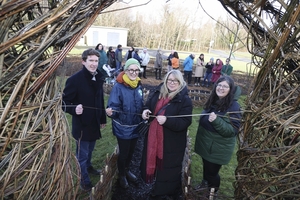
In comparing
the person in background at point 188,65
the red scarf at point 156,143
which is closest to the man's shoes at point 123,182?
the red scarf at point 156,143

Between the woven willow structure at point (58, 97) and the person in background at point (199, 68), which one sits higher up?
the woven willow structure at point (58, 97)

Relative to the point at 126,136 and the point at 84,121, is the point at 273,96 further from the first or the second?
the point at 84,121

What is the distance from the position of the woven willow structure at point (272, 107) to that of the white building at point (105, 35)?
28748 mm

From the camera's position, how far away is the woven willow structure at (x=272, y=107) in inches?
42.8

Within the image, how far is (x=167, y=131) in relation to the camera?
2652 millimetres

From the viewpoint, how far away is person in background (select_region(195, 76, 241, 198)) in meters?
2.53

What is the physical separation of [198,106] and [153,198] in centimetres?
562

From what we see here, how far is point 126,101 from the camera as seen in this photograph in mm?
2881

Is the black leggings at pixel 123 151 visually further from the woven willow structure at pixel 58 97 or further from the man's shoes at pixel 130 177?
the woven willow structure at pixel 58 97

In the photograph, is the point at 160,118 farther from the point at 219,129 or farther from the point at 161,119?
the point at 219,129

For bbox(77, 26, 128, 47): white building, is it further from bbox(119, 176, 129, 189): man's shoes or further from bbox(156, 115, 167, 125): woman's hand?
bbox(156, 115, 167, 125): woman's hand

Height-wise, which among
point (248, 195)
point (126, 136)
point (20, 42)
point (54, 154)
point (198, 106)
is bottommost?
point (198, 106)

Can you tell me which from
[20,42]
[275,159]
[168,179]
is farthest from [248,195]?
[168,179]

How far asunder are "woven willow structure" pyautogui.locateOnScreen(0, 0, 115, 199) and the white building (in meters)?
28.9
